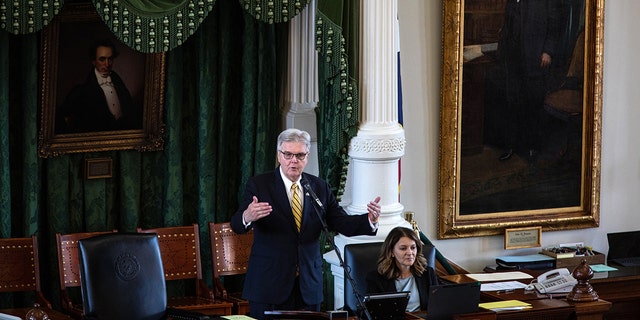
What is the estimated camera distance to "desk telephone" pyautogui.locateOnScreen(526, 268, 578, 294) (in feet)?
24.6

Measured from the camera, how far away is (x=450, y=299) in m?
6.41

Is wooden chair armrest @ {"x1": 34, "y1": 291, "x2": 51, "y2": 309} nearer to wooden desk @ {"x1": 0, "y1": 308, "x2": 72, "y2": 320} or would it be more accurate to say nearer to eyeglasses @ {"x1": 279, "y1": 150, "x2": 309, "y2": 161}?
wooden desk @ {"x1": 0, "y1": 308, "x2": 72, "y2": 320}

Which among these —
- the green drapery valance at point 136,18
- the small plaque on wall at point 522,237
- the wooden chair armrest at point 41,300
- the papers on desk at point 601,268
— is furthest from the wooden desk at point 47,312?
the papers on desk at point 601,268

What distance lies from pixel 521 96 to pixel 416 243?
2942 mm

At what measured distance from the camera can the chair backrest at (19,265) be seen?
24.9 feet

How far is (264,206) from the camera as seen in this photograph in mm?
5895

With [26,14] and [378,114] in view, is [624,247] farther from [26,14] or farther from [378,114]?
[26,14]

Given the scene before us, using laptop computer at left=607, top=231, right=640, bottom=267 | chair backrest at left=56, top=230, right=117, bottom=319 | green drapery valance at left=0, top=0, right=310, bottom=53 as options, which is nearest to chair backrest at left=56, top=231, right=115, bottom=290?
chair backrest at left=56, top=230, right=117, bottom=319

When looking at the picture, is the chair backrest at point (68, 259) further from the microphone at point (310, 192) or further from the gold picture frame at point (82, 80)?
the microphone at point (310, 192)

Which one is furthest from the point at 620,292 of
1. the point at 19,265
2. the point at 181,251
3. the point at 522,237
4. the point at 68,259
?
the point at 19,265

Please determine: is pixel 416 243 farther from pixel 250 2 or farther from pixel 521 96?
pixel 521 96

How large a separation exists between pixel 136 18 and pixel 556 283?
10.1ft

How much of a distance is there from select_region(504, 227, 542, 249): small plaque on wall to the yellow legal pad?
7.40 feet

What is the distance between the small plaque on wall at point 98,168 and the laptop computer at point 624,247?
13.4ft
